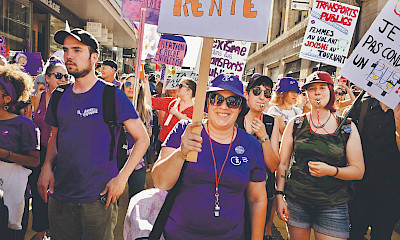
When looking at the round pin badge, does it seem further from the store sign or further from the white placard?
the white placard

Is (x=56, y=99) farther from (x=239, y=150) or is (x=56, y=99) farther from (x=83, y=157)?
(x=239, y=150)

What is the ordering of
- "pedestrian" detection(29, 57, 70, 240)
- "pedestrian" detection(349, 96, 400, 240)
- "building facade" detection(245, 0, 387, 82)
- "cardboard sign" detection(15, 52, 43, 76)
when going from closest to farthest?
"pedestrian" detection(349, 96, 400, 240)
"pedestrian" detection(29, 57, 70, 240)
"cardboard sign" detection(15, 52, 43, 76)
"building facade" detection(245, 0, 387, 82)

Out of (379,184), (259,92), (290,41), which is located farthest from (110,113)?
(290,41)

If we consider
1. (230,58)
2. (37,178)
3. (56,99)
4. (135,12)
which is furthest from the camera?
(230,58)

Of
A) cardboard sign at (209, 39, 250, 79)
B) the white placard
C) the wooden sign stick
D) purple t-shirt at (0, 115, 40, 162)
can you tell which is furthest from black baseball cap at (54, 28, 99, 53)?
the white placard

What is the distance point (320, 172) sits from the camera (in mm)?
2615

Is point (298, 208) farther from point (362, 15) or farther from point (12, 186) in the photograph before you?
point (362, 15)

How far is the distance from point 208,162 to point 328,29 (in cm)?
524

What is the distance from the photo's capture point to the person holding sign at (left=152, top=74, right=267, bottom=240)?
1.97m

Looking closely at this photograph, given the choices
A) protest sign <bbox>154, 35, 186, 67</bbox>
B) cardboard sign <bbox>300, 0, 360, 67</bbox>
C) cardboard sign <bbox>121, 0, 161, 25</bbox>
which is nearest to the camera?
cardboard sign <bbox>121, 0, 161, 25</bbox>

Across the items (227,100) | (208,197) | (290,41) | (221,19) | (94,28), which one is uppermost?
(290,41)

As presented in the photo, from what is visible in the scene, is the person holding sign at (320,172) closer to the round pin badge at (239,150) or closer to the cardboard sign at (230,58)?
the round pin badge at (239,150)

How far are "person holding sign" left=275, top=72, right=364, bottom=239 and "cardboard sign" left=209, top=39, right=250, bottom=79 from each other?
3541 mm

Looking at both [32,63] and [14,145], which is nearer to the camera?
[14,145]
